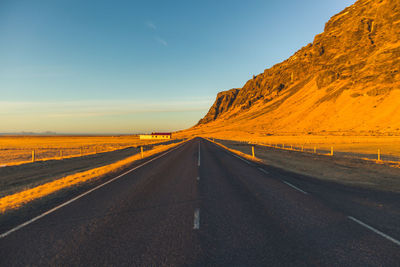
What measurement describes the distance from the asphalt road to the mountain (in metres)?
73.4

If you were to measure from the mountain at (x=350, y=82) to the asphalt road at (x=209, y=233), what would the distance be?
73386mm

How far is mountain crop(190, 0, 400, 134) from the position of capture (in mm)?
77375

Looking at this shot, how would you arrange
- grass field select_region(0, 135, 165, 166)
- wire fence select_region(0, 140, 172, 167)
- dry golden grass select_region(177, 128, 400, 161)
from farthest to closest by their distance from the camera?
1. dry golden grass select_region(177, 128, 400, 161)
2. grass field select_region(0, 135, 165, 166)
3. wire fence select_region(0, 140, 172, 167)

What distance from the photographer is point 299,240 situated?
4.38 meters

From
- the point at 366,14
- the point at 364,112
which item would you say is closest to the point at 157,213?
the point at 364,112

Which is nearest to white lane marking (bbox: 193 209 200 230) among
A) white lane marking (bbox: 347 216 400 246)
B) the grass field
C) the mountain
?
white lane marking (bbox: 347 216 400 246)

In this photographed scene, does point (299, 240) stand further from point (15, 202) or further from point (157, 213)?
point (15, 202)

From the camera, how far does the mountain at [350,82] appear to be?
254 ft

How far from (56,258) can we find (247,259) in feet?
10.6

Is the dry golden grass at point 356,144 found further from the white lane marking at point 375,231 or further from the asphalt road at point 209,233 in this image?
the asphalt road at point 209,233

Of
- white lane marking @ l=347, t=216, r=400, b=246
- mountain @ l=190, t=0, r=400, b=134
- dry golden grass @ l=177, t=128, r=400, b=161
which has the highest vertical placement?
mountain @ l=190, t=0, r=400, b=134

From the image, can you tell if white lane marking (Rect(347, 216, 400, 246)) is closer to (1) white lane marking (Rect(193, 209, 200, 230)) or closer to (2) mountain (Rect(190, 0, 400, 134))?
(1) white lane marking (Rect(193, 209, 200, 230))

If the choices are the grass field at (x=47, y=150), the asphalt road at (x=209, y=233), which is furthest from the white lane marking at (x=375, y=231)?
the grass field at (x=47, y=150)

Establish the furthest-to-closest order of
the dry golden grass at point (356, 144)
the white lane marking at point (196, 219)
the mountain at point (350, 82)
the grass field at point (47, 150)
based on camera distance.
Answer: the mountain at point (350, 82)
the dry golden grass at point (356, 144)
the grass field at point (47, 150)
the white lane marking at point (196, 219)
